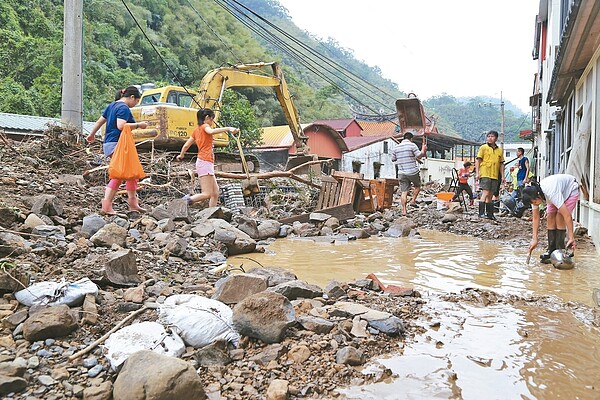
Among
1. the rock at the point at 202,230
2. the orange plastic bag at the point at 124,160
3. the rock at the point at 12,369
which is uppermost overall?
the orange plastic bag at the point at 124,160

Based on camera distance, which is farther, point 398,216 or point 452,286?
point 398,216

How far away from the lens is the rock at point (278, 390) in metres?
2.12

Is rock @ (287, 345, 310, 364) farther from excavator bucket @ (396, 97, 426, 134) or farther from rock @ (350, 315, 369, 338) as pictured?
excavator bucket @ (396, 97, 426, 134)

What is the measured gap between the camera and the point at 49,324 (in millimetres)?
2498

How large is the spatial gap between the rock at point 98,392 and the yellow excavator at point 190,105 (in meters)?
7.58

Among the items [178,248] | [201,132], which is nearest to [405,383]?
[178,248]

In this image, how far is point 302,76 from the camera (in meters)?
69.2

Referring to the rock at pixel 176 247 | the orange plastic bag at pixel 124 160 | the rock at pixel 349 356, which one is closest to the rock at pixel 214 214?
the orange plastic bag at pixel 124 160

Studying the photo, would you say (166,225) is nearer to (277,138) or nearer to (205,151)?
(205,151)

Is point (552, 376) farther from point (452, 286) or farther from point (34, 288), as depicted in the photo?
point (34, 288)

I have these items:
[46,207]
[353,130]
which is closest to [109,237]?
[46,207]

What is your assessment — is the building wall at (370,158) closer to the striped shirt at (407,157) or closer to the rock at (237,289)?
the striped shirt at (407,157)

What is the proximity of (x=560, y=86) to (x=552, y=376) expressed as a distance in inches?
325

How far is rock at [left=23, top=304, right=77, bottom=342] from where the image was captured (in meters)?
2.47
